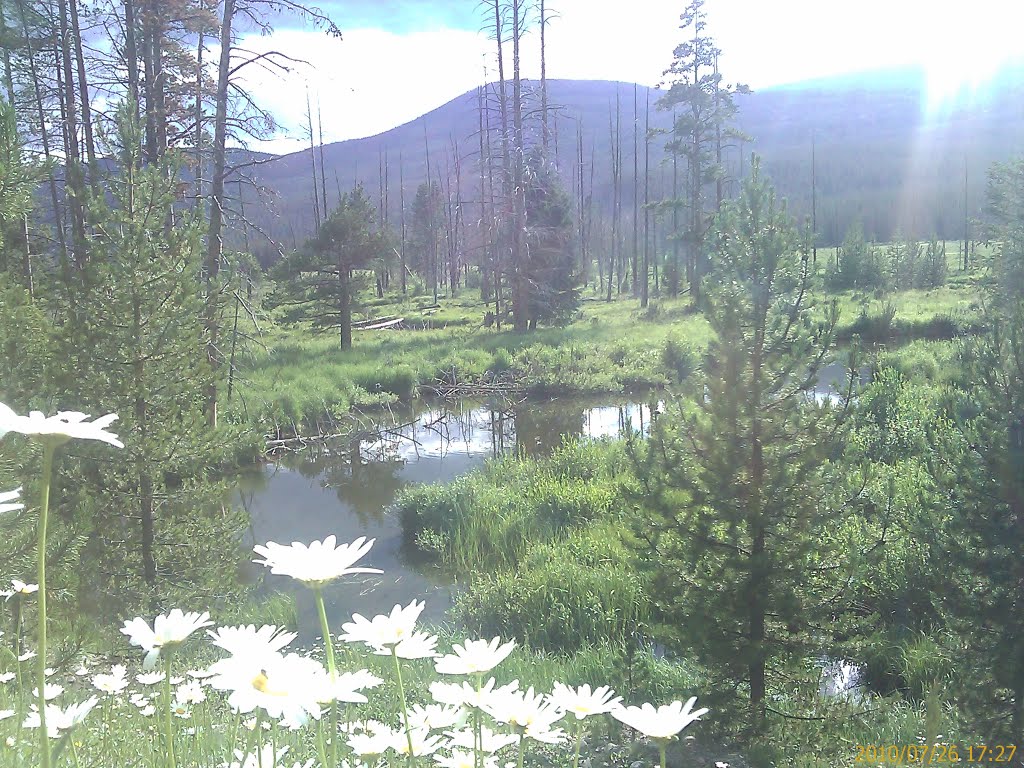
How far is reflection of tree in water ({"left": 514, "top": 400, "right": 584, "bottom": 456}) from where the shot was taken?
1302 centimetres

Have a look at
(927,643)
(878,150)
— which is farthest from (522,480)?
(878,150)

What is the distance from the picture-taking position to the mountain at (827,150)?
9300 cm

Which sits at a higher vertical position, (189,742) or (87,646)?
(189,742)

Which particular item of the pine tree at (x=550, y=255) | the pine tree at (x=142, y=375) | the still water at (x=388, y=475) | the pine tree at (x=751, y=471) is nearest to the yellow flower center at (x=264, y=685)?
the pine tree at (x=751, y=471)

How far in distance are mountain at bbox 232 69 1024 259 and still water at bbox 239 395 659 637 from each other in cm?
6146

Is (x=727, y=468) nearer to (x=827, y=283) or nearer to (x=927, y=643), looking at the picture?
(x=927, y=643)

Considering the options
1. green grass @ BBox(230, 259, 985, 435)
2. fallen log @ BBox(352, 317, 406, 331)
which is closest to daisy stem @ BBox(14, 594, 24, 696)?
green grass @ BBox(230, 259, 985, 435)

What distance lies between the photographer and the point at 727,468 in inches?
152

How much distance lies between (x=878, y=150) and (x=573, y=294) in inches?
4924

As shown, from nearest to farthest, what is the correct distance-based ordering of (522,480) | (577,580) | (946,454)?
(946,454)
(577,580)
(522,480)

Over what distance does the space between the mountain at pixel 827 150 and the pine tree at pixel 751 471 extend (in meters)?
72.6

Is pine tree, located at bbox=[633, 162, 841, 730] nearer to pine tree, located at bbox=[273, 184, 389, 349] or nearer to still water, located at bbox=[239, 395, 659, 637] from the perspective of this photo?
still water, located at bbox=[239, 395, 659, 637]

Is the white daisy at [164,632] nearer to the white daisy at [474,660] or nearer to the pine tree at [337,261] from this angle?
the white daisy at [474,660]

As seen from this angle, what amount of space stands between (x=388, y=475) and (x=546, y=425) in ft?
12.7
